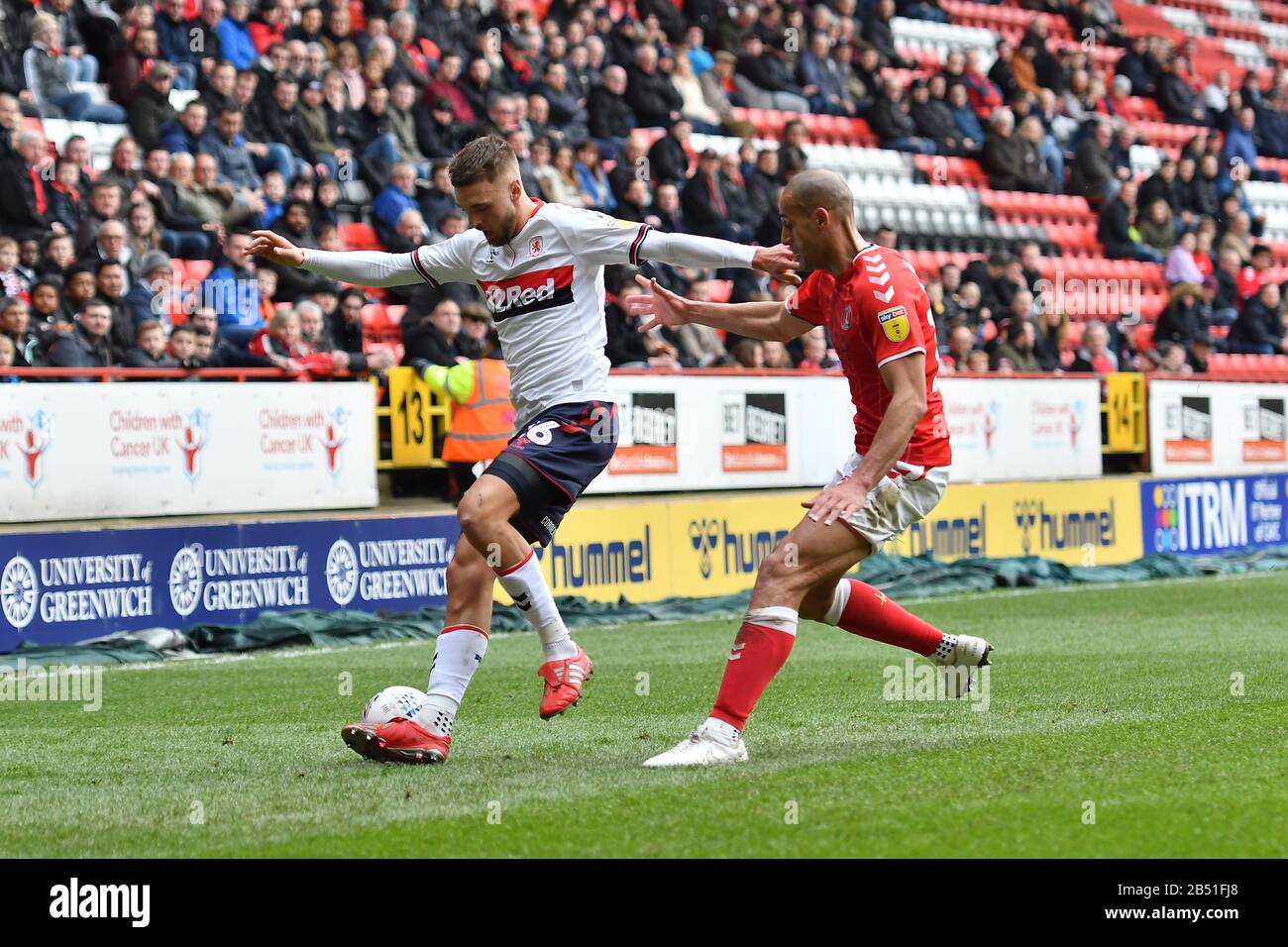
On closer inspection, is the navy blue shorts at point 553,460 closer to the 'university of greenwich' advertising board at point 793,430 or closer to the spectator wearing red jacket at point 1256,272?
the 'university of greenwich' advertising board at point 793,430

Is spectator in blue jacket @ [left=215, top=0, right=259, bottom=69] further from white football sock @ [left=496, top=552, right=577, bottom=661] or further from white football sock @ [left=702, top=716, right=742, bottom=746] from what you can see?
white football sock @ [left=702, top=716, right=742, bottom=746]

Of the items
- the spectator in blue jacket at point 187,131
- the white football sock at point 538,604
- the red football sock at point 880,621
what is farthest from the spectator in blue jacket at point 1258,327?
the white football sock at point 538,604

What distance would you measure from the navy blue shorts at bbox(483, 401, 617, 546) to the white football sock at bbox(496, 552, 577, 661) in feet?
0.55

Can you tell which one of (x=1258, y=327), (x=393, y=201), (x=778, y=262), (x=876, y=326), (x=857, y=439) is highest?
(x=393, y=201)

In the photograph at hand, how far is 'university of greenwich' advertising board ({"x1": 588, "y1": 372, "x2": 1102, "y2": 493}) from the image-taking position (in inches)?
607

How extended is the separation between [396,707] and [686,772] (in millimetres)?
1227

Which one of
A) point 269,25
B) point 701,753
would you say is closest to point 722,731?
point 701,753

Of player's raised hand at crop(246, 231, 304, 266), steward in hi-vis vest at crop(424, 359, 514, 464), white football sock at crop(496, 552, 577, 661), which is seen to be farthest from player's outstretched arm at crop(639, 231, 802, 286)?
steward in hi-vis vest at crop(424, 359, 514, 464)

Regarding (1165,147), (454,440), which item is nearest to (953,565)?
(454,440)

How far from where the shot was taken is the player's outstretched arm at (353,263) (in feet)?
24.9

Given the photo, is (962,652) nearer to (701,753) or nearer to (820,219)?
(701,753)

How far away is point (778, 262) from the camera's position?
677 cm

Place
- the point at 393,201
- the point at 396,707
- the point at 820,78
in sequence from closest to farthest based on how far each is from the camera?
1. the point at 396,707
2. the point at 393,201
3. the point at 820,78
